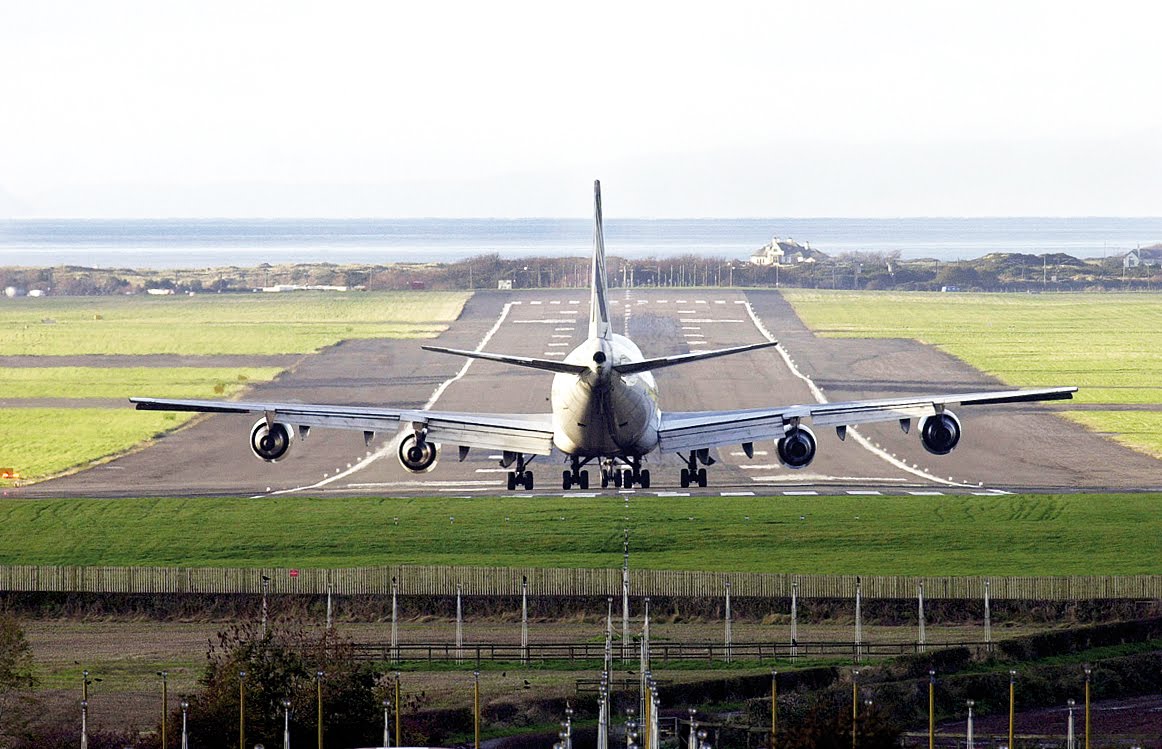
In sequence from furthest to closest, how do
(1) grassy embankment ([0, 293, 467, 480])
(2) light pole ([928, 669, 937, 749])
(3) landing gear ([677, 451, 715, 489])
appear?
(1) grassy embankment ([0, 293, 467, 480])
(3) landing gear ([677, 451, 715, 489])
(2) light pole ([928, 669, 937, 749])

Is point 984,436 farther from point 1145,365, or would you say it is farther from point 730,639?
point 730,639

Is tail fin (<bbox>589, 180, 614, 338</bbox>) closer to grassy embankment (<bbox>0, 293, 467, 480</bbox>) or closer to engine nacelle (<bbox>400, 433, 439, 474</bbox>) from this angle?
engine nacelle (<bbox>400, 433, 439, 474</bbox>)

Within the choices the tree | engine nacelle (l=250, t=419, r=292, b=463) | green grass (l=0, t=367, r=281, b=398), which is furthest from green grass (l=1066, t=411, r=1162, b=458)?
→ the tree

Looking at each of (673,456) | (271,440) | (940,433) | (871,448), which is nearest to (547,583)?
(271,440)

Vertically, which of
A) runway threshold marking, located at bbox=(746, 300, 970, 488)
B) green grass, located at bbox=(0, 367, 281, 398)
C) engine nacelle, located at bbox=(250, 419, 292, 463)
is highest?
engine nacelle, located at bbox=(250, 419, 292, 463)

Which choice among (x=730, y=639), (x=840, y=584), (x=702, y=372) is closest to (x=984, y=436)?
(x=702, y=372)

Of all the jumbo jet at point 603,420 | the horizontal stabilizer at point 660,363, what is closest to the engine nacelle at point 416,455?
the jumbo jet at point 603,420
